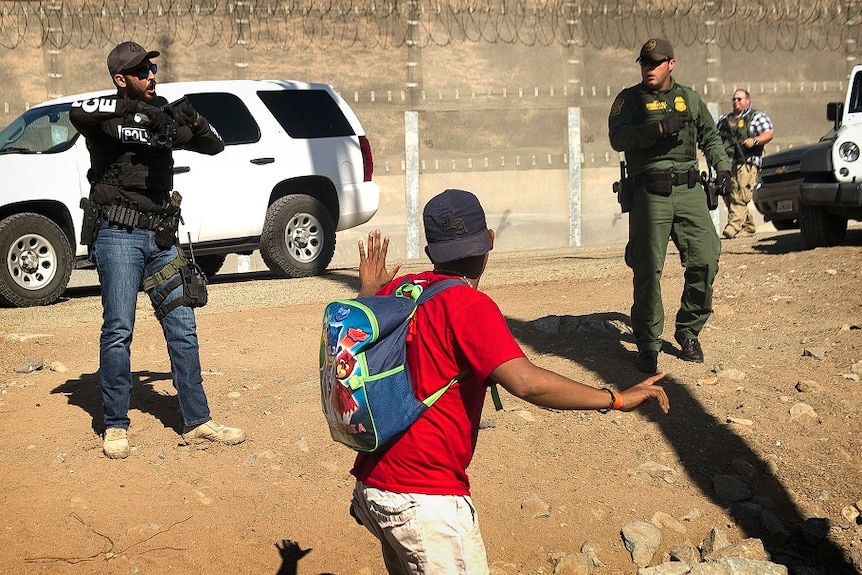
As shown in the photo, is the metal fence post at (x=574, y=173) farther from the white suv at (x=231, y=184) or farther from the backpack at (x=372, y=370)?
the backpack at (x=372, y=370)

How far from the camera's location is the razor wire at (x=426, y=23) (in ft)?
54.9

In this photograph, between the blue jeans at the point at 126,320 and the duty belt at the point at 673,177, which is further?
the duty belt at the point at 673,177

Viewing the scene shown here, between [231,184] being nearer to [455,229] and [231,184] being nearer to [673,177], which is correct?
[673,177]

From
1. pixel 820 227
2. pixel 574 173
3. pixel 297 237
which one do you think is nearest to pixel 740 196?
pixel 820 227

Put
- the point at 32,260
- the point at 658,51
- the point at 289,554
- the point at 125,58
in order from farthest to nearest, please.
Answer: the point at 32,260, the point at 658,51, the point at 125,58, the point at 289,554

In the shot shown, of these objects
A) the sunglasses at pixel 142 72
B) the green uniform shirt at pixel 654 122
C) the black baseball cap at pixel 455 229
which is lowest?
the black baseball cap at pixel 455 229

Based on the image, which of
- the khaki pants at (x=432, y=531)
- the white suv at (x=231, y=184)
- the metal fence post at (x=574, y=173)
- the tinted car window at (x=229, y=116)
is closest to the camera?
the khaki pants at (x=432, y=531)

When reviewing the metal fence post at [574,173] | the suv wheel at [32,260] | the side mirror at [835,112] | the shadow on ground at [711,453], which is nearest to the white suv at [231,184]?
the suv wheel at [32,260]

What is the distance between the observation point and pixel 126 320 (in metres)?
5.40

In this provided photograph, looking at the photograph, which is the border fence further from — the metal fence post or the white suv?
the white suv

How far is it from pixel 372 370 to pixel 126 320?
2.81m

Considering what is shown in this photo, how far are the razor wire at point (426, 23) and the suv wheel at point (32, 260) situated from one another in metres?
8.19

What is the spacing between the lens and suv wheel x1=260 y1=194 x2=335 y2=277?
35.0 ft

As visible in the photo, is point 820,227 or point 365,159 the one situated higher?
point 365,159
